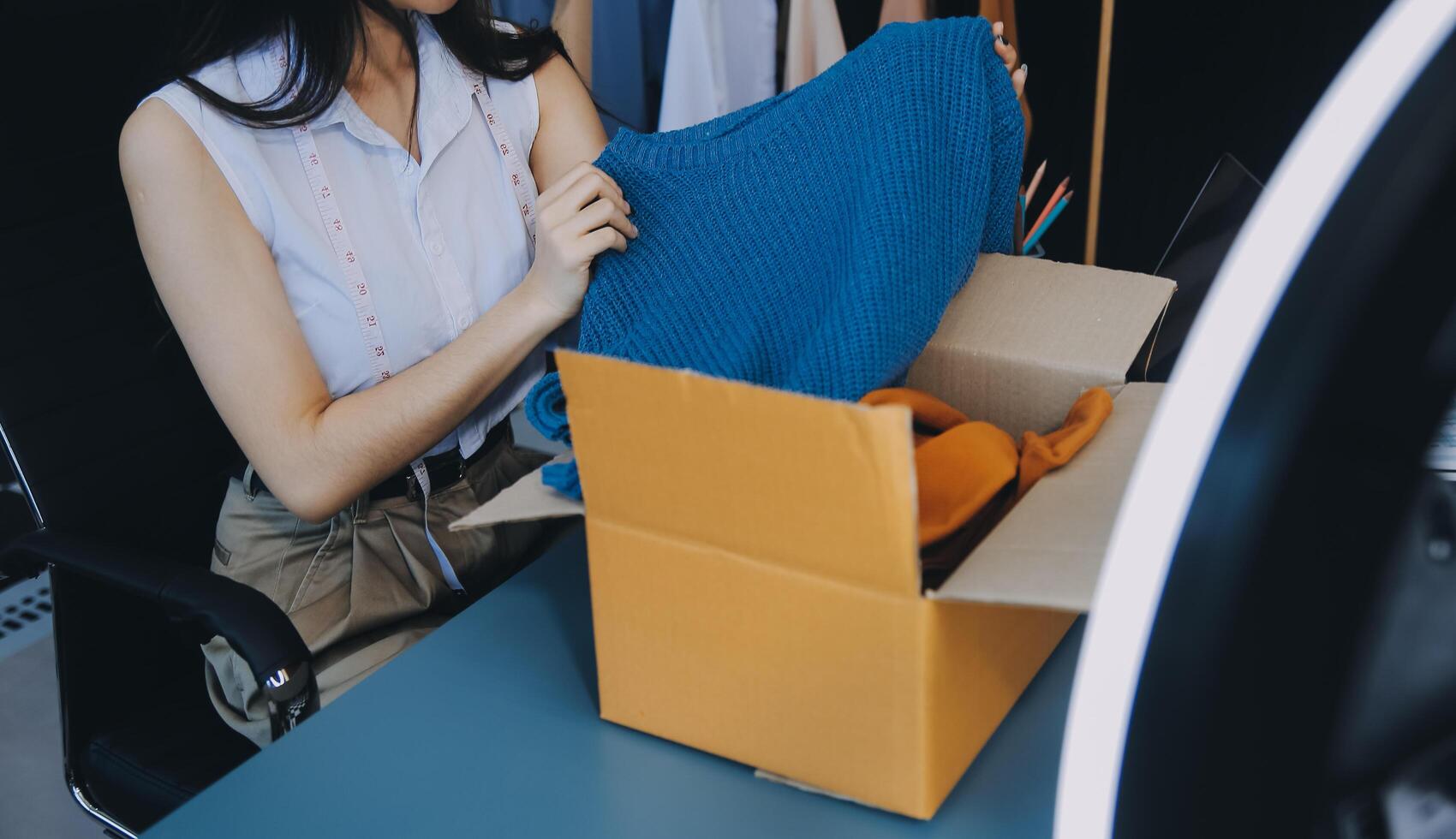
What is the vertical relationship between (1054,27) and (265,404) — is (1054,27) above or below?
above

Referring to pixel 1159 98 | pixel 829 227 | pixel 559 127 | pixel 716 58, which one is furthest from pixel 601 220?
pixel 1159 98

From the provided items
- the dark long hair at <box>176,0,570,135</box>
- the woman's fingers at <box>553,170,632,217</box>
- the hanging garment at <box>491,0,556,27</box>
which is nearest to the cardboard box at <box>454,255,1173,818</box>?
the woman's fingers at <box>553,170,632,217</box>

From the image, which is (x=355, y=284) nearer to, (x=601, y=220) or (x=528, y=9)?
(x=601, y=220)

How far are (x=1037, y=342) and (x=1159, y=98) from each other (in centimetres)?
149

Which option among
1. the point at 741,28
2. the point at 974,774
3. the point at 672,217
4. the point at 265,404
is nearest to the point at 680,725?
the point at 974,774

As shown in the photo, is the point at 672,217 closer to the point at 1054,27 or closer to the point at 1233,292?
the point at 1233,292

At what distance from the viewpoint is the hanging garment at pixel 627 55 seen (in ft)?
5.56

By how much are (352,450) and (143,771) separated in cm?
31

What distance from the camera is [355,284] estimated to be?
1.02 metres

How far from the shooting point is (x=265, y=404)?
96 cm

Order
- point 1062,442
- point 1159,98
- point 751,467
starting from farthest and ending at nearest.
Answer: point 1159,98 < point 1062,442 < point 751,467

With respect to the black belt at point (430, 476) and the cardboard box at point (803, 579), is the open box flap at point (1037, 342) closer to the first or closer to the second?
the cardboard box at point (803, 579)

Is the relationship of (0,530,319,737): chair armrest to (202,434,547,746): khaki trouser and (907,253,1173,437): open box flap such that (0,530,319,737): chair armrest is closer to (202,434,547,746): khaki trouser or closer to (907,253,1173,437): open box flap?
(202,434,547,746): khaki trouser

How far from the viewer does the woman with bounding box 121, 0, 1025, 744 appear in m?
0.94
